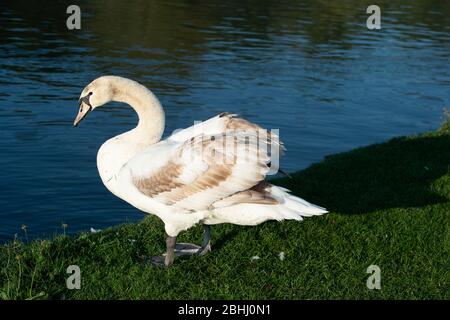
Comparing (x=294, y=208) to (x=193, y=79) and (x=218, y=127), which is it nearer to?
(x=218, y=127)

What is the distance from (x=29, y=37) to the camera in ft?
95.4

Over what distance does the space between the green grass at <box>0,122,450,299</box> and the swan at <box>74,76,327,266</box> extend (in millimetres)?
486

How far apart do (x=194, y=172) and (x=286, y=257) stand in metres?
1.50

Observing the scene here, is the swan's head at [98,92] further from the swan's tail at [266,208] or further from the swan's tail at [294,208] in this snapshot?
the swan's tail at [294,208]

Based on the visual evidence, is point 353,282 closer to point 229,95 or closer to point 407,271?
point 407,271

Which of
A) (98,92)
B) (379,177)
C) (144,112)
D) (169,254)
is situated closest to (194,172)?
(169,254)

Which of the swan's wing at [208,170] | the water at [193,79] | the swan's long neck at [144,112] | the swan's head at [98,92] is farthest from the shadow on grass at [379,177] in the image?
the water at [193,79]

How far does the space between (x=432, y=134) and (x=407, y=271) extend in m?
6.00

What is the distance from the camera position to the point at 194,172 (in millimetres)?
7195

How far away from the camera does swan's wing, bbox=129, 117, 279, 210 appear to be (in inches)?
275

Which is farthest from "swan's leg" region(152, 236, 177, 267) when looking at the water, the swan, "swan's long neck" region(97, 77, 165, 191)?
the water

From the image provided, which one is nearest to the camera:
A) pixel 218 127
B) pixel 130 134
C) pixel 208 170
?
pixel 208 170

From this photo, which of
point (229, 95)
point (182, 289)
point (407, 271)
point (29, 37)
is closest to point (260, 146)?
point (182, 289)
